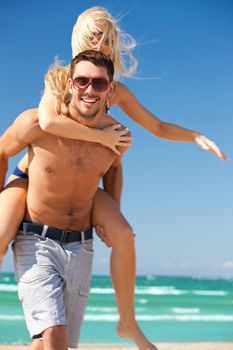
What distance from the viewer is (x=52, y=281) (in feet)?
14.6

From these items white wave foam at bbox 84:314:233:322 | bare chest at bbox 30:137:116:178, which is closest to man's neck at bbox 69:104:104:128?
bare chest at bbox 30:137:116:178

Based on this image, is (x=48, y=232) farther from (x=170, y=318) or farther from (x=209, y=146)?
(x=170, y=318)

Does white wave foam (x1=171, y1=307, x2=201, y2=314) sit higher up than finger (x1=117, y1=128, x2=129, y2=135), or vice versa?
finger (x1=117, y1=128, x2=129, y2=135)

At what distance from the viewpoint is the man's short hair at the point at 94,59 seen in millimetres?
4512

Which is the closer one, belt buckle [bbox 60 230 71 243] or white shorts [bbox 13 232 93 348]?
white shorts [bbox 13 232 93 348]

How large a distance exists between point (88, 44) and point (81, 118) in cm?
62

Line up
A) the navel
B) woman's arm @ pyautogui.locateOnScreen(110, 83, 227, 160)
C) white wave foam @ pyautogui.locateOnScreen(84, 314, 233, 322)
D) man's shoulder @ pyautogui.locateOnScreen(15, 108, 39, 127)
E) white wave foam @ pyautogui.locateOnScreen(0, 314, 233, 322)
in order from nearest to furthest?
man's shoulder @ pyautogui.locateOnScreen(15, 108, 39, 127), the navel, woman's arm @ pyautogui.locateOnScreen(110, 83, 227, 160), white wave foam @ pyautogui.locateOnScreen(0, 314, 233, 322), white wave foam @ pyautogui.locateOnScreen(84, 314, 233, 322)

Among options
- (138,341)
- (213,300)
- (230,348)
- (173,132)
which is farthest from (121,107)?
(213,300)

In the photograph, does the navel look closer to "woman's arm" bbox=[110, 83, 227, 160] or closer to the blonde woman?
the blonde woman

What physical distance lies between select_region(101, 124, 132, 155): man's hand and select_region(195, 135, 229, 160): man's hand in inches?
23.6

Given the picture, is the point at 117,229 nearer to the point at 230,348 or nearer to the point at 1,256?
the point at 1,256

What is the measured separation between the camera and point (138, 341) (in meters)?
4.93

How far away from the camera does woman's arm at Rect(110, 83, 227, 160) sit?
500 centimetres

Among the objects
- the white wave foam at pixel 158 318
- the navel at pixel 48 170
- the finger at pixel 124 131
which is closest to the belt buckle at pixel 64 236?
the navel at pixel 48 170
